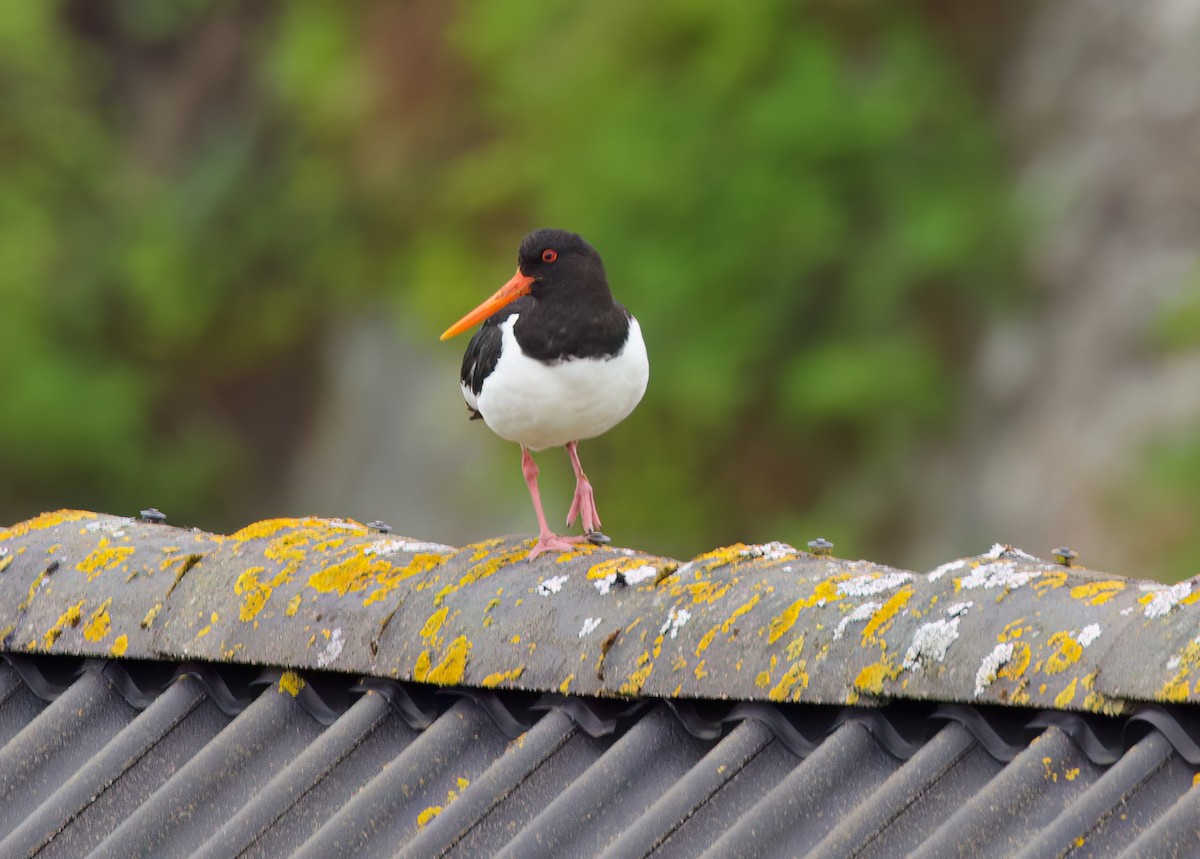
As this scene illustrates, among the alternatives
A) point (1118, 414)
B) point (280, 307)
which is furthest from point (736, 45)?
point (280, 307)

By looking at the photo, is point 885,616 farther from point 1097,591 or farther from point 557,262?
point 557,262

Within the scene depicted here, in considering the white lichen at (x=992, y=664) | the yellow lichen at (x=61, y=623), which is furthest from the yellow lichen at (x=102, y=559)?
the white lichen at (x=992, y=664)

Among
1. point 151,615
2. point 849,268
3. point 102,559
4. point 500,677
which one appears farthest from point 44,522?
point 849,268

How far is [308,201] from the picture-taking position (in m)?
23.2

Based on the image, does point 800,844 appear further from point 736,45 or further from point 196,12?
point 196,12

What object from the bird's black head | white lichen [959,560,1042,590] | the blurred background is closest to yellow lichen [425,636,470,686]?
white lichen [959,560,1042,590]

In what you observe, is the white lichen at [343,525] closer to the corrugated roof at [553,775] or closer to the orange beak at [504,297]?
the corrugated roof at [553,775]

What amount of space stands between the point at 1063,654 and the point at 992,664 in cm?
12

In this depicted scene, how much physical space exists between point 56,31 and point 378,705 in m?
25.2

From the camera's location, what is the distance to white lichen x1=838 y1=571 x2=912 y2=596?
3168 mm

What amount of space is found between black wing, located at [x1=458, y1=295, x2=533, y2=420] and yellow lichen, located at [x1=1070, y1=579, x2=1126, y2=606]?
250 centimetres

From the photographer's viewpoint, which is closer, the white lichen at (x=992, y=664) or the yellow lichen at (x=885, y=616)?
the white lichen at (x=992, y=664)

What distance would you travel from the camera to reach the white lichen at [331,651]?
350 cm

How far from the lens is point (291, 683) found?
3.53m
